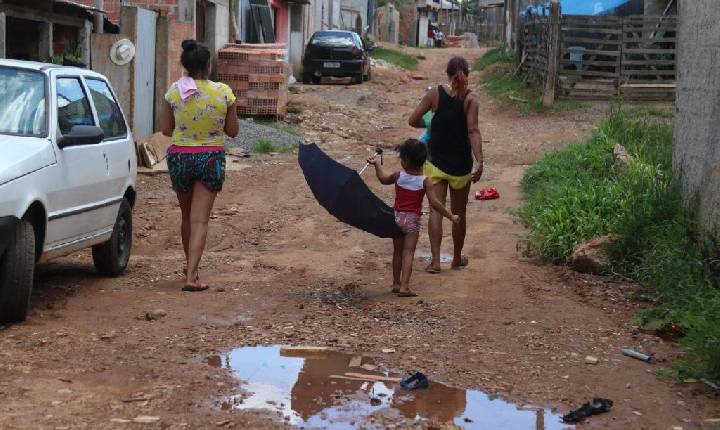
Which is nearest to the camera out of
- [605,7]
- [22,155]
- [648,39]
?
[22,155]

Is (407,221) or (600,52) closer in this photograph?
(407,221)

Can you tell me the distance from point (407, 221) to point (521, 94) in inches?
652

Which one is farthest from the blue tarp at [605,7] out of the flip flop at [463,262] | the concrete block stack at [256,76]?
the flip flop at [463,262]

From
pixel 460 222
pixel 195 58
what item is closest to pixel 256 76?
pixel 460 222

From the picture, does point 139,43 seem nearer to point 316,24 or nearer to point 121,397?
point 121,397

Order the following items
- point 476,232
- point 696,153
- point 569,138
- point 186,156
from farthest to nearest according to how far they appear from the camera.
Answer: point 569,138 < point 476,232 < point 696,153 < point 186,156

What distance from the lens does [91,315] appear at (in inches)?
257

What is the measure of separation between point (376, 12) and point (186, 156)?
5399 cm

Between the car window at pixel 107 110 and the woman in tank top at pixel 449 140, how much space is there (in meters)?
2.34

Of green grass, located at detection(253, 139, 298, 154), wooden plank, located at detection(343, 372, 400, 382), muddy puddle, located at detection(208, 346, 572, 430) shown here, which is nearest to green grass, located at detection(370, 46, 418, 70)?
green grass, located at detection(253, 139, 298, 154)

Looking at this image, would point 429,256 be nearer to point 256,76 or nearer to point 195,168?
point 195,168

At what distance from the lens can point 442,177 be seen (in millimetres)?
8234

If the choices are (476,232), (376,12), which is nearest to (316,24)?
(376,12)

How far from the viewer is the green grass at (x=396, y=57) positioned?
41075 mm
